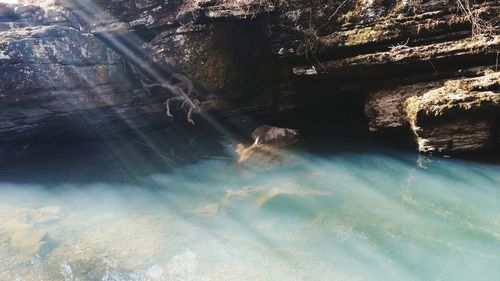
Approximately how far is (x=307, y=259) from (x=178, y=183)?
3272 mm

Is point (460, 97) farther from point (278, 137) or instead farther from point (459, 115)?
point (278, 137)

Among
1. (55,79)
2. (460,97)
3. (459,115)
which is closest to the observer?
(460,97)

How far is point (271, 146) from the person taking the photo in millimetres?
7785

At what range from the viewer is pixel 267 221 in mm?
5219

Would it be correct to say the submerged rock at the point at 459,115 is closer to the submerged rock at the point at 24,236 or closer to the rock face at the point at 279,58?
the rock face at the point at 279,58

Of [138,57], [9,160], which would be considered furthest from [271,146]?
[9,160]

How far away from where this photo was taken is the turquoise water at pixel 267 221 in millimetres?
4258

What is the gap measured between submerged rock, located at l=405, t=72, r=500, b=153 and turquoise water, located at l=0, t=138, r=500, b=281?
34 centimetres

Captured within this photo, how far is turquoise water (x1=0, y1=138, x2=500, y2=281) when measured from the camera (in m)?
4.26

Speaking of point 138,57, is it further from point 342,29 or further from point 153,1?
point 342,29

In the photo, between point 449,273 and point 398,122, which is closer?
point 449,273

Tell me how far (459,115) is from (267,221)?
359 centimetres

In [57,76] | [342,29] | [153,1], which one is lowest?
[57,76]


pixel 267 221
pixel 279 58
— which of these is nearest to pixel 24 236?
pixel 267 221
